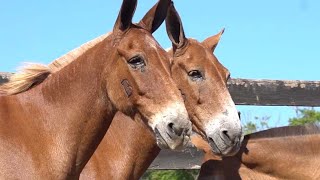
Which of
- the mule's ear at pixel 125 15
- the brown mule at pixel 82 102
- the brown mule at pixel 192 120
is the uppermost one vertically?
the mule's ear at pixel 125 15

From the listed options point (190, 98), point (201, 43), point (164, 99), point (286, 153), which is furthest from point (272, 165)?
point (164, 99)

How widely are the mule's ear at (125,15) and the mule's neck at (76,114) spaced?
21 centimetres

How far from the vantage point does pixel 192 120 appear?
220 inches

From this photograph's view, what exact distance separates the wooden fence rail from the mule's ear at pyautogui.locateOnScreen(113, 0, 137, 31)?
2.10 metres

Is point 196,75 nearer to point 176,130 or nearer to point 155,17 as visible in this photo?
point 155,17

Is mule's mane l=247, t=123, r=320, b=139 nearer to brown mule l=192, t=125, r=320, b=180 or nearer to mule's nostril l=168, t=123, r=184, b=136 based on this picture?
brown mule l=192, t=125, r=320, b=180

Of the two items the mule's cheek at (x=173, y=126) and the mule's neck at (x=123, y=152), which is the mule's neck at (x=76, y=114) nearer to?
the mule's cheek at (x=173, y=126)

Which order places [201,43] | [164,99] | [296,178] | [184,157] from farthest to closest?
[184,157], [201,43], [296,178], [164,99]

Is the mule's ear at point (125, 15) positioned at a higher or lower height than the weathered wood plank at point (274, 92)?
higher

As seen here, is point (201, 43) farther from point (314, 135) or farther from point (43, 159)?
point (43, 159)

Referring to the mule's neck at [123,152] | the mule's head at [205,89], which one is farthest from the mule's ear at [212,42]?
the mule's neck at [123,152]

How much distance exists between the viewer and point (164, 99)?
13.6 feet

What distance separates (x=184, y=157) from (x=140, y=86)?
7.56 feet

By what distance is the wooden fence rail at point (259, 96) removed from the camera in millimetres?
6363
